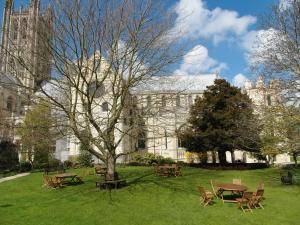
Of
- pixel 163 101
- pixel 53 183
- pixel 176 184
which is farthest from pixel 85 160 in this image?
pixel 163 101

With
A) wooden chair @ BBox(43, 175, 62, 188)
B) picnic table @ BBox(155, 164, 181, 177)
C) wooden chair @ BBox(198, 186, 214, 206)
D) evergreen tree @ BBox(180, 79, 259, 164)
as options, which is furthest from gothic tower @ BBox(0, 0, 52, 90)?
evergreen tree @ BBox(180, 79, 259, 164)

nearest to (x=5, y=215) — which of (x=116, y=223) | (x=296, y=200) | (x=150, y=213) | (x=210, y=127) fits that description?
(x=116, y=223)

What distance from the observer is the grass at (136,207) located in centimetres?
1203

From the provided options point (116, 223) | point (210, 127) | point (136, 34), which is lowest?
point (116, 223)

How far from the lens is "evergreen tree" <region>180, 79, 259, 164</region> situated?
31328 millimetres

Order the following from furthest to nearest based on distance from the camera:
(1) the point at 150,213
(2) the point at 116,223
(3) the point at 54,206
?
(3) the point at 54,206 < (1) the point at 150,213 < (2) the point at 116,223

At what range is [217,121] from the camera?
1280 inches

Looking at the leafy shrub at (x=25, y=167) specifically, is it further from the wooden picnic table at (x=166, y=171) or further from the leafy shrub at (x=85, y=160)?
the wooden picnic table at (x=166, y=171)

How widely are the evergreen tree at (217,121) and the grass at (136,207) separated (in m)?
11.7

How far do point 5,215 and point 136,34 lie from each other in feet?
38.1

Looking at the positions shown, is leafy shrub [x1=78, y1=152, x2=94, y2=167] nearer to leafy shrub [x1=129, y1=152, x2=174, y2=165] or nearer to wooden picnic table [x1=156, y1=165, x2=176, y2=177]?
leafy shrub [x1=129, y1=152, x2=174, y2=165]

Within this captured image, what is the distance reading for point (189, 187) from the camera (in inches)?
744

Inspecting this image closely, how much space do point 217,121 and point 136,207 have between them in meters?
20.3

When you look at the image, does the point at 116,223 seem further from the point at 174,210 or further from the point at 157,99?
the point at 157,99
